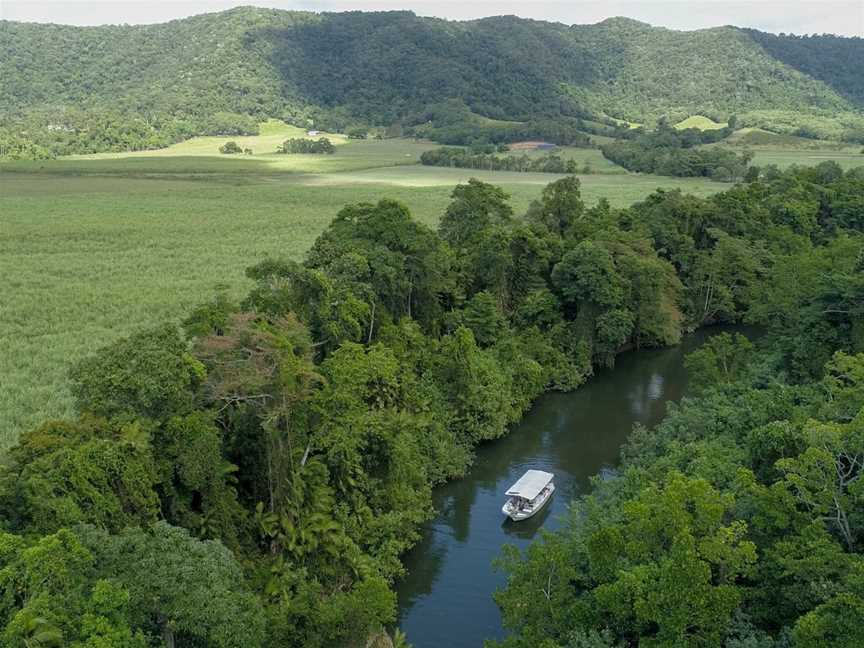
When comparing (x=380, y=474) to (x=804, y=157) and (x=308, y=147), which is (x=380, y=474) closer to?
(x=804, y=157)

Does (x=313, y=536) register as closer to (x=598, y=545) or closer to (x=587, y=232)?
(x=598, y=545)

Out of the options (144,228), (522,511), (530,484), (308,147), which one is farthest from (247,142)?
(522,511)

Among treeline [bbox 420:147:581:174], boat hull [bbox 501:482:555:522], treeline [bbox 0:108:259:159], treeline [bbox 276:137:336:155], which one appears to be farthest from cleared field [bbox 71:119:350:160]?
boat hull [bbox 501:482:555:522]

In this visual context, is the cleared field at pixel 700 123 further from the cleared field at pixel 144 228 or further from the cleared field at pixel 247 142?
the cleared field at pixel 247 142

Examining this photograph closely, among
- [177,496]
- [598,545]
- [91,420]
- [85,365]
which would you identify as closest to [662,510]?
[598,545]

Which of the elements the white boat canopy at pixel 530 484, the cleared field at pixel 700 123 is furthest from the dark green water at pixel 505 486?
the cleared field at pixel 700 123

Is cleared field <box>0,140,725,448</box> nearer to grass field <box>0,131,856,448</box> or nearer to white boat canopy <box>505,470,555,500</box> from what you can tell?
grass field <box>0,131,856,448</box>
